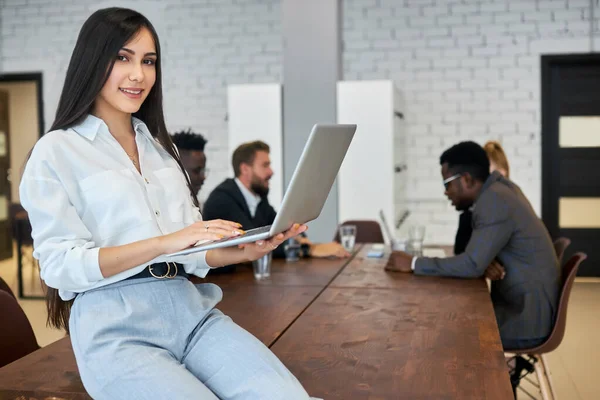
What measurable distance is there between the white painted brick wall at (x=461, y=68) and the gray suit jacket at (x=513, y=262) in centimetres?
312

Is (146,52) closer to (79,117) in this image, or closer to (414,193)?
(79,117)

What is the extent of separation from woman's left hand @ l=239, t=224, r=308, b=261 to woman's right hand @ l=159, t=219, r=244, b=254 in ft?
0.59

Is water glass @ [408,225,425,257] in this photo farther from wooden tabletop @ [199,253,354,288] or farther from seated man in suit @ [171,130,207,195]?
seated man in suit @ [171,130,207,195]

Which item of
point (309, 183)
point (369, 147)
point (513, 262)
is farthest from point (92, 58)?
point (369, 147)

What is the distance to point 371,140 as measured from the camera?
207 inches

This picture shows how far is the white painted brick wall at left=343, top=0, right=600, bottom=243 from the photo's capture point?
6.04 meters

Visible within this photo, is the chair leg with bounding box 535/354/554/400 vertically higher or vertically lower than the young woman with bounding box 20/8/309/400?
lower

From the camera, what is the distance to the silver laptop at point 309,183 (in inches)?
52.7

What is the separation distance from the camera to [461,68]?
613 cm

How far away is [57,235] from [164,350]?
1.00ft

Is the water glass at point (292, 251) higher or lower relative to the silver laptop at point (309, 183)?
lower

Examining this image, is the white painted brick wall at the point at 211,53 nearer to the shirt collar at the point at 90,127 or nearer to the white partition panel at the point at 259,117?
the white partition panel at the point at 259,117

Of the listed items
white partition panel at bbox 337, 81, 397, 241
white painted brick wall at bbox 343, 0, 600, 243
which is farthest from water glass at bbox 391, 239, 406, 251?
white painted brick wall at bbox 343, 0, 600, 243

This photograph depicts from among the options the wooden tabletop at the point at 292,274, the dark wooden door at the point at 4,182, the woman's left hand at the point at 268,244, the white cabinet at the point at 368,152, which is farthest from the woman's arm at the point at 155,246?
the dark wooden door at the point at 4,182
